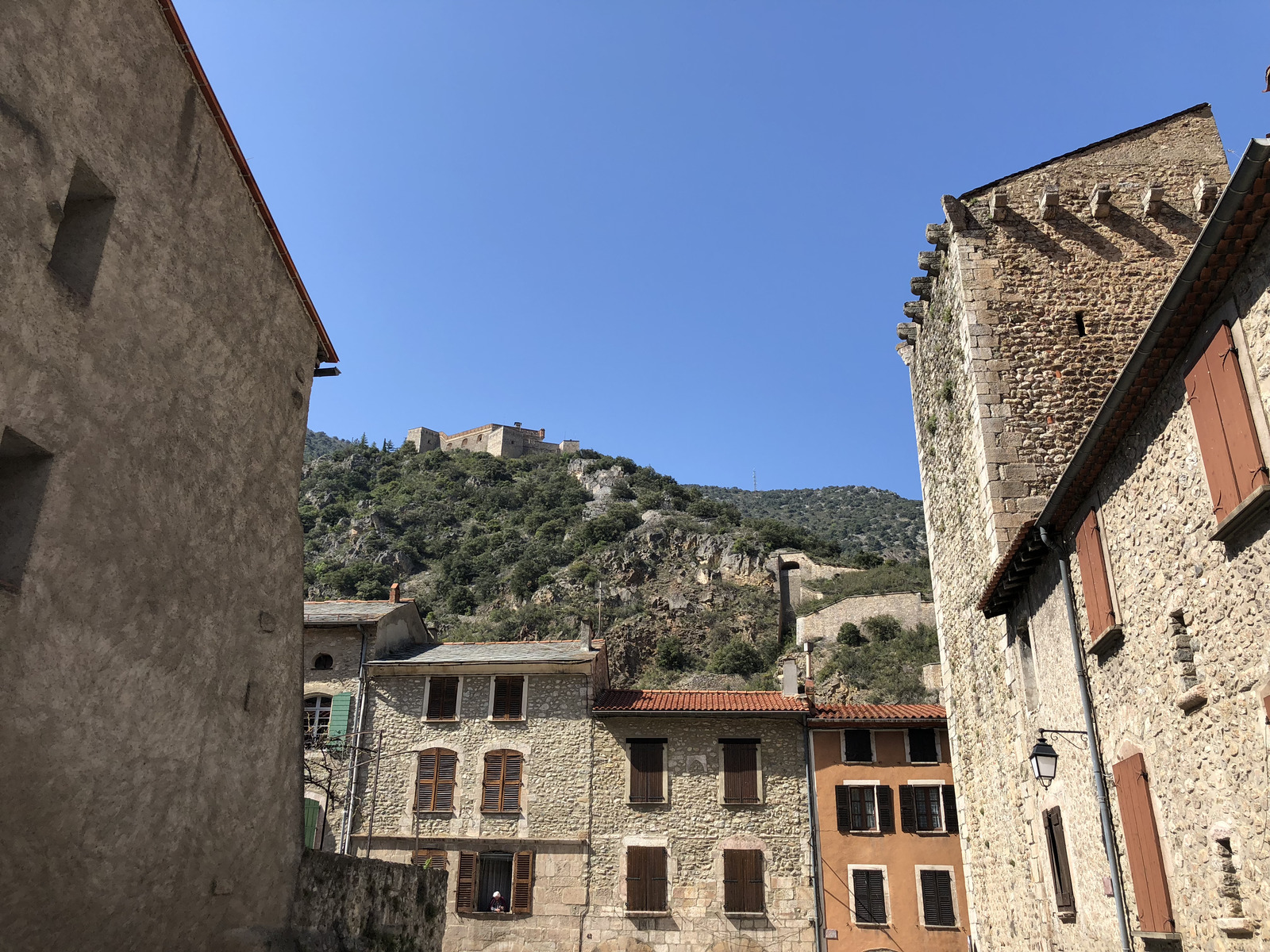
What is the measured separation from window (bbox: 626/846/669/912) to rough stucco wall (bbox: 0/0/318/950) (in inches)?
554

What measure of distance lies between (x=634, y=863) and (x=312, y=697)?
9.25 meters

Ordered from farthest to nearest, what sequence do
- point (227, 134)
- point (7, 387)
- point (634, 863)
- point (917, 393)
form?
1. point (634, 863)
2. point (917, 393)
3. point (227, 134)
4. point (7, 387)

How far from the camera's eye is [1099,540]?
30.1 ft

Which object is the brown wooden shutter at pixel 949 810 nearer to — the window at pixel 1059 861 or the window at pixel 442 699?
the window at pixel 1059 861

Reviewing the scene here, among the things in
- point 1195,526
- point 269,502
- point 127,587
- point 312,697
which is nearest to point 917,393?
point 1195,526

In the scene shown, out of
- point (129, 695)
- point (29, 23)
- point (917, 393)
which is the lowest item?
point (129, 695)

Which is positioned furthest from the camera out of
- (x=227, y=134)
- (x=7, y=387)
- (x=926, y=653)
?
(x=926, y=653)

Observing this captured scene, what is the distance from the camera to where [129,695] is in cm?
717

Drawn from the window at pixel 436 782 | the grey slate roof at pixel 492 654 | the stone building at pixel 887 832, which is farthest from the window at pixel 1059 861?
the window at pixel 436 782

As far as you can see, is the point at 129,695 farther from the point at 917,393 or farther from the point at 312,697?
the point at 312,697

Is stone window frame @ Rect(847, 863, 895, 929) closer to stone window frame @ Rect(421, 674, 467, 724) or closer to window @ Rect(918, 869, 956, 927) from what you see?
window @ Rect(918, 869, 956, 927)

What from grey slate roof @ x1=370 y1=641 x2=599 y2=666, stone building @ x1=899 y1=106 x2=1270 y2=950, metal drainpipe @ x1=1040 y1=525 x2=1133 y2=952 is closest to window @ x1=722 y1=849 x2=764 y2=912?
grey slate roof @ x1=370 y1=641 x2=599 y2=666

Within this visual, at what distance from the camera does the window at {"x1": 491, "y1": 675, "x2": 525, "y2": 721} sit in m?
24.2

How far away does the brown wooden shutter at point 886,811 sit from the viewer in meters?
22.3
